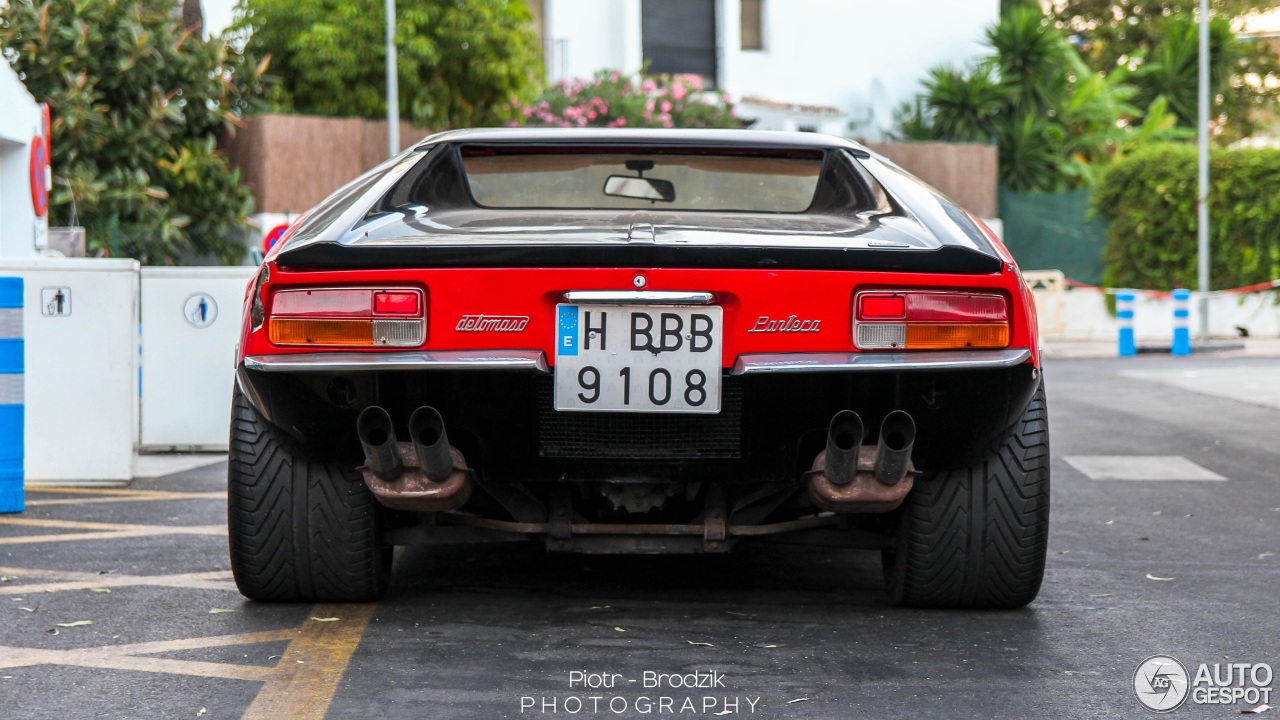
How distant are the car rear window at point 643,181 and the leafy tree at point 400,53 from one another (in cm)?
1691

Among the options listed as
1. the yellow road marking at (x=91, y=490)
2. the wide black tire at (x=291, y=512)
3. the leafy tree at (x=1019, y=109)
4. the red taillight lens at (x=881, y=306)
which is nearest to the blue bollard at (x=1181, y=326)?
the leafy tree at (x=1019, y=109)

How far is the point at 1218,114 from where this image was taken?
3550cm

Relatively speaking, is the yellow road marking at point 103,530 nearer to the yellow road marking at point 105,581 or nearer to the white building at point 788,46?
the yellow road marking at point 105,581

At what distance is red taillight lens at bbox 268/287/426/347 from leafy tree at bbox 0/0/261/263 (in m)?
12.7

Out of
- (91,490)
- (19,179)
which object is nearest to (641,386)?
(91,490)

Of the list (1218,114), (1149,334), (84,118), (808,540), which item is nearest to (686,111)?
(1149,334)

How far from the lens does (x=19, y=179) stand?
11766 mm

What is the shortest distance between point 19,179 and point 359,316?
905cm

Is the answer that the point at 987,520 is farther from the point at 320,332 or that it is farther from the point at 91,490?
the point at 91,490

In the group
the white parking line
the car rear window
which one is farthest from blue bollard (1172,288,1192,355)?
the car rear window

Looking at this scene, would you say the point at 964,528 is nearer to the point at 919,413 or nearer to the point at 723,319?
the point at 919,413

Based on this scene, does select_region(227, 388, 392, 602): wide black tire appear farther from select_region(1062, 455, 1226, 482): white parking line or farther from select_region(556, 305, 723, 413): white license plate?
select_region(1062, 455, 1226, 482): white parking line

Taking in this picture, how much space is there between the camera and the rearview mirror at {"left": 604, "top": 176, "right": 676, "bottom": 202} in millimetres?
5039

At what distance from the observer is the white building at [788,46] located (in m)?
27.7
